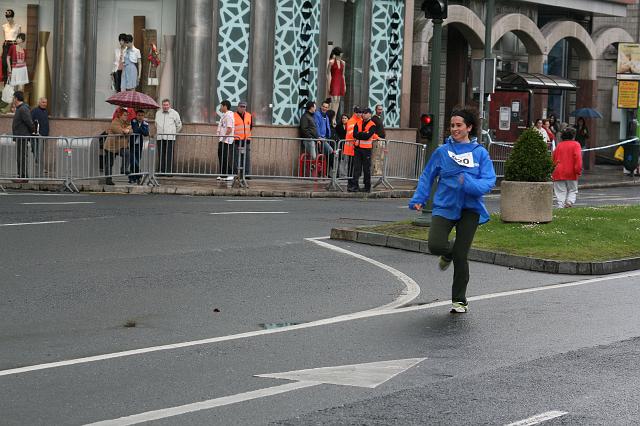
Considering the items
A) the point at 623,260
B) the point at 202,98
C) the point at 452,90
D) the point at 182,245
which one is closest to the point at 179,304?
the point at 182,245

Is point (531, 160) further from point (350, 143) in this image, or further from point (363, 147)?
point (350, 143)

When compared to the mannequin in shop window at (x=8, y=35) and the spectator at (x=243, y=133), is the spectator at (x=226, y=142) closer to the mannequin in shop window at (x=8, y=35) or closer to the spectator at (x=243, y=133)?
the spectator at (x=243, y=133)

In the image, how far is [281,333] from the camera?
10.3m

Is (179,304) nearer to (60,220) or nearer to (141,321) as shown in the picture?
(141,321)

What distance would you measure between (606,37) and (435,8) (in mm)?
30216

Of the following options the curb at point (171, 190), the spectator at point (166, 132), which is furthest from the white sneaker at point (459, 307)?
the spectator at point (166, 132)

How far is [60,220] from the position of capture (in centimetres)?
1872

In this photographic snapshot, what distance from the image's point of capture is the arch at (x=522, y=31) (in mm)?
41219

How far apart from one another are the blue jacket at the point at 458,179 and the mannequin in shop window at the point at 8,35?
20988mm

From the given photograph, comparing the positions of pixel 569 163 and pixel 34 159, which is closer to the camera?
pixel 569 163

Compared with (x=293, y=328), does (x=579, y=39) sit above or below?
above

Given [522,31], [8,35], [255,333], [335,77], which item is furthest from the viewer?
[522,31]

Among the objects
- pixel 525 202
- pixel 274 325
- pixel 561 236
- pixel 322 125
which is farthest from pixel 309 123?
pixel 274 325

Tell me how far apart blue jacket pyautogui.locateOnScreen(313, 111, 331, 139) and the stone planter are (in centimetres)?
1251
